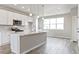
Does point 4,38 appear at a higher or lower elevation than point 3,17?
lower

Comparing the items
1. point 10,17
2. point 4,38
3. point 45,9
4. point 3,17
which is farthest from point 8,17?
point 45,9

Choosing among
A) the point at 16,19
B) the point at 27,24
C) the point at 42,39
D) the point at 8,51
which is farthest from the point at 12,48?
the point at 42,39

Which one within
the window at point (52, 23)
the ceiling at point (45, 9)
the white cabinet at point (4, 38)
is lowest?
the white cabinet at point (4, 38)

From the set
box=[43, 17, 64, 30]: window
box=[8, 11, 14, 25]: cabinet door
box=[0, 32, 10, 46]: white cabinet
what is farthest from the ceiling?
box=[0, 32, 10, 46]: white cabinet

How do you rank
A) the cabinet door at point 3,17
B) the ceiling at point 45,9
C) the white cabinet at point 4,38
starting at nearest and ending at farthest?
the white cabinet at point 4,38, the cabinet door at point 3,17, the ceiling at point 45,9

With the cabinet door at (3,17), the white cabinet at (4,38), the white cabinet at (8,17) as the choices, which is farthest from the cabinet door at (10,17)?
the white cabinet at (4,38)

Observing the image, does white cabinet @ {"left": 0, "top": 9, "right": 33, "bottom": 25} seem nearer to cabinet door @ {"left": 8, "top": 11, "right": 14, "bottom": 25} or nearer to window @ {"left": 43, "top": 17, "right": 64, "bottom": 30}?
cabinet door @ {"left": 8, "top": 11, "right": 14, "bottom": 25}

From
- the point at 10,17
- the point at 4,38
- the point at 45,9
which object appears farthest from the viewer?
the point at 45,9

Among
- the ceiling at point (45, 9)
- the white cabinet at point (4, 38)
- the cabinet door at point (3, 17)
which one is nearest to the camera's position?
the white cabinet at point (4, 38)

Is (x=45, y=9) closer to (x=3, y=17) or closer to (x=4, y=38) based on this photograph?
(x=3, y=17)

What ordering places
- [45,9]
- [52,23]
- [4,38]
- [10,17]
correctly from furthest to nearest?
[45,9] < [52,23] < [10,17] < [4,38]

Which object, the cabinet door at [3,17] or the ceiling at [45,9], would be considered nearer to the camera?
the cabinet door at [3,17]

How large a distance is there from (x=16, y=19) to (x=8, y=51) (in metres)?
1.27

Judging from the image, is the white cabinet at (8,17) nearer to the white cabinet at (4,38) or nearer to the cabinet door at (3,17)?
the cabinet door at (3,17)
